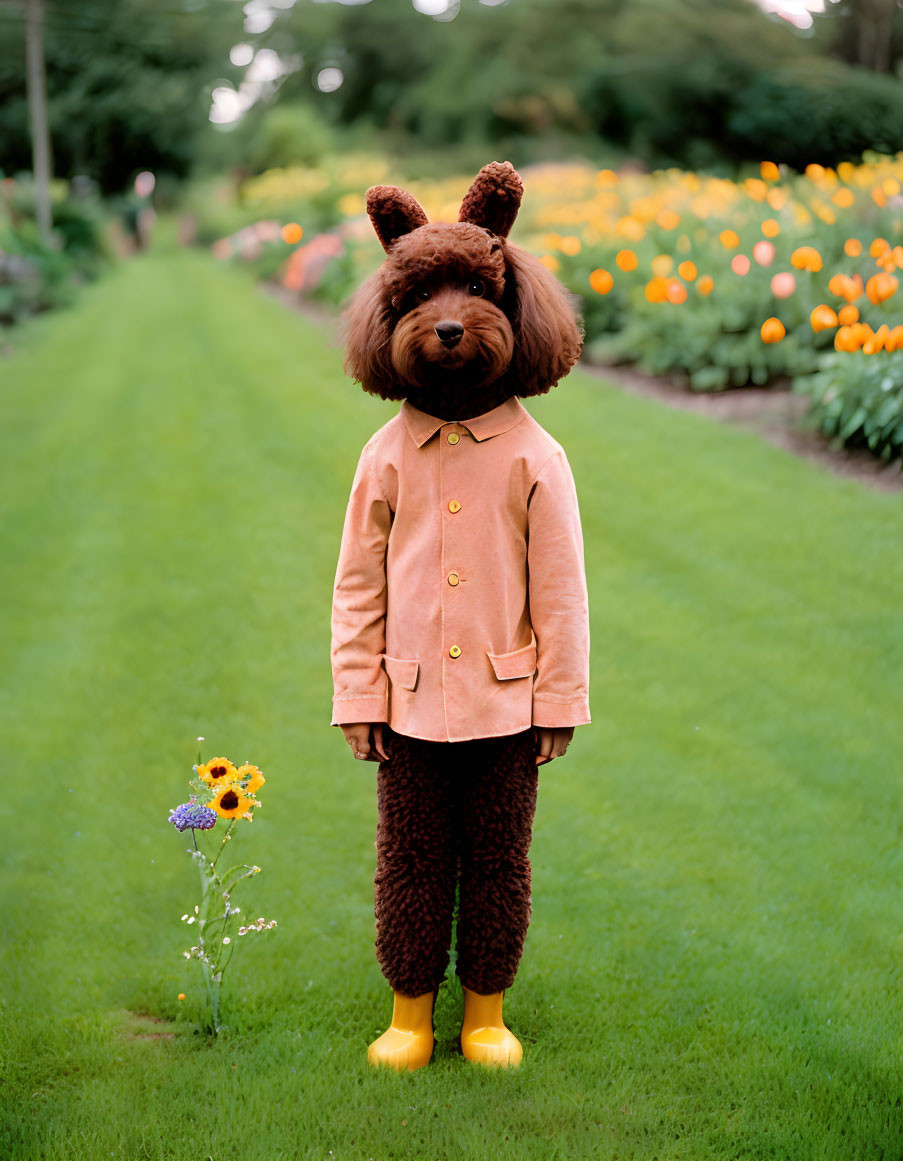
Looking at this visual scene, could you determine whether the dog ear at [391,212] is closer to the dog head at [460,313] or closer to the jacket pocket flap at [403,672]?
the dog head at [460,313]

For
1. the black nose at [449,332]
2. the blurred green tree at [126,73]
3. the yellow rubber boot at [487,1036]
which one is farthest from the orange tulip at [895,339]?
the blurred green tree at [126,73]

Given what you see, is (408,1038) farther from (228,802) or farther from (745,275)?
(745,275)

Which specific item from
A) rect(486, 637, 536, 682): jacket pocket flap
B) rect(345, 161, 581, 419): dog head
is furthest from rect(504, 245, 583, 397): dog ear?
rect(486, 637, 536, 682): jacket pocket flap

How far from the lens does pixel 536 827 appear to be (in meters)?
3.12

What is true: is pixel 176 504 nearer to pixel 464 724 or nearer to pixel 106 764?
pixel 106 764

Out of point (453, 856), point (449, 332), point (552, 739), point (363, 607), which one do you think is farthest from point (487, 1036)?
point (449, 332)

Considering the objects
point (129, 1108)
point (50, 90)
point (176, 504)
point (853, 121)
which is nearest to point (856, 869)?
point (129, 1108)

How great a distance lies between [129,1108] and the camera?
2.06 m

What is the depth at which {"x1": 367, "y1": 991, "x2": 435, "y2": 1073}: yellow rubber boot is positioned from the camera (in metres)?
2.15

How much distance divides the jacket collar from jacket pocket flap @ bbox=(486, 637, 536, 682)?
39 cm

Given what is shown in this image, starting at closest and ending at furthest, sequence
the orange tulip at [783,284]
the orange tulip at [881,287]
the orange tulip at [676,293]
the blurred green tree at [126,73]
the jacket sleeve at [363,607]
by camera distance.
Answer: the jacket sleeve at [363,607]
the orange tulip at [881,287]
the orange tulip at [783,284]
the orange tulip at [676,293]
the blurred green tree at [126,73]

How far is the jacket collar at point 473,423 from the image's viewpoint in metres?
1.95

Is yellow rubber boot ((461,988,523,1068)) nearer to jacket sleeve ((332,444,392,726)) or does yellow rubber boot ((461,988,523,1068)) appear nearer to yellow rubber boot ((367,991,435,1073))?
yellow rubber boot ((367,991,435,1073))

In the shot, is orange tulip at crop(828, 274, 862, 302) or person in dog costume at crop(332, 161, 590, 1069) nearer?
person in dog costume at crop(332, 161, 590, 1069)
